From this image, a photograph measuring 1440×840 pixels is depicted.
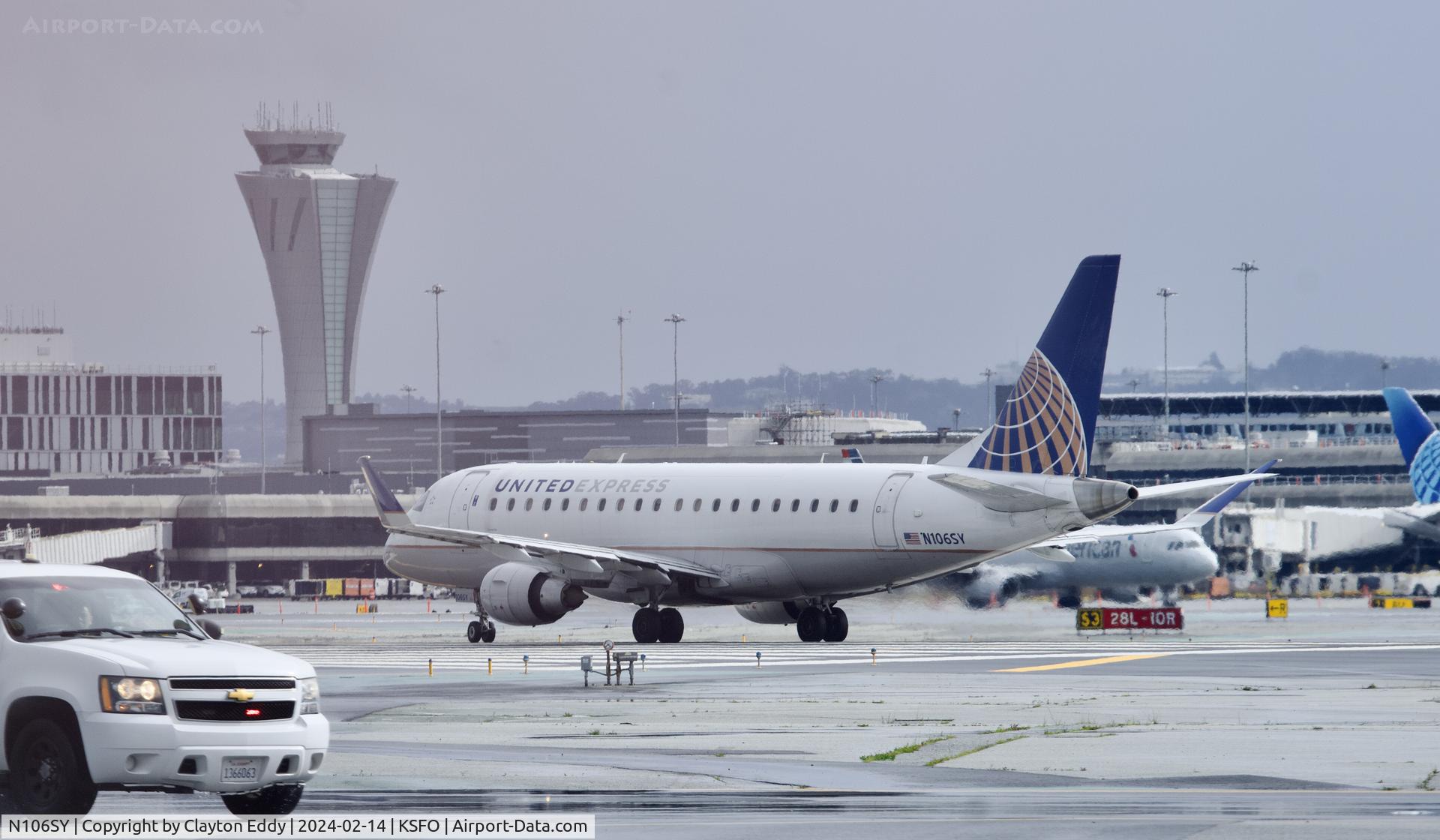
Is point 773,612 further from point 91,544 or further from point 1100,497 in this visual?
point 91,544

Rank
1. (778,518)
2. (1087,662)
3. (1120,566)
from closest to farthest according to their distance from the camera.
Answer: (1087,662), (778,518), (1120,566)

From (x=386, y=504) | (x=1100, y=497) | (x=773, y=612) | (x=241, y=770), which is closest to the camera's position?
(x=241, y=770)

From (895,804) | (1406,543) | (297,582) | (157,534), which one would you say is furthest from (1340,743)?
(157,534)

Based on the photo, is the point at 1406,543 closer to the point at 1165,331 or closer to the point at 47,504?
the point at 1165,331

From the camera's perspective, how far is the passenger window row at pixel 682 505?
160ft

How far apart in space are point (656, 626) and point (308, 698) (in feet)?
112

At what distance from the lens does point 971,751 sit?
23.4m

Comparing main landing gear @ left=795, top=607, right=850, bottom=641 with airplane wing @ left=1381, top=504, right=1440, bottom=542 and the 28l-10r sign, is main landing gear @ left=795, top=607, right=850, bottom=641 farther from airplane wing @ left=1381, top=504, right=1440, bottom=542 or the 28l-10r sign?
airplane wing @ left=1381, top=504, right=1440, bottom=542

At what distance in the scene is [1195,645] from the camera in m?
47.2

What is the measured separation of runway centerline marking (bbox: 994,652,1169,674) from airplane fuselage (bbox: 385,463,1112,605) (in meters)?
3.39

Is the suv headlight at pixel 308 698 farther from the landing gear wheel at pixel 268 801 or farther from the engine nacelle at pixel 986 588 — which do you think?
the engine nacelle at pixel 986 588

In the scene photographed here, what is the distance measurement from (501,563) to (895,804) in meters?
37.8

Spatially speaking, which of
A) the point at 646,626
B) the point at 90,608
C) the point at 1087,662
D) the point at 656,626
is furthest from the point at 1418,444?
the point at 90,608

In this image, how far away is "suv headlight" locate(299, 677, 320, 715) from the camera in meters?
17.2
